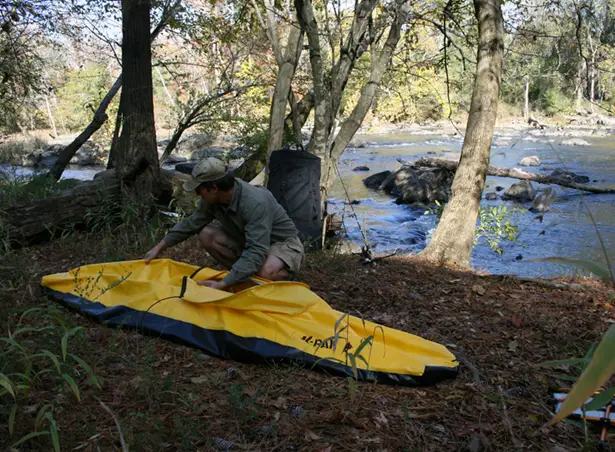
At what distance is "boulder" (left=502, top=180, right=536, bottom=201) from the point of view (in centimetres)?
1313

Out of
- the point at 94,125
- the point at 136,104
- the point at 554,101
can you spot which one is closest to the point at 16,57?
the point at 136,104

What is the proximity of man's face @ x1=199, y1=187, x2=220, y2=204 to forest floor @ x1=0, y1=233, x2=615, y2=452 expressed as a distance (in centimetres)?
102

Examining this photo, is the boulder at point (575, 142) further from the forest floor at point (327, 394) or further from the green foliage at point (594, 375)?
the green foliage at point (594, 375)

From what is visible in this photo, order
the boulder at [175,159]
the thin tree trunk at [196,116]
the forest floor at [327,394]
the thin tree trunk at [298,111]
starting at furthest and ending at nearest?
the boulder at [175,159]
the thin tree trunk at [196,116]
the thin tree trunk at [298,111]
the forest floor at [327,394]

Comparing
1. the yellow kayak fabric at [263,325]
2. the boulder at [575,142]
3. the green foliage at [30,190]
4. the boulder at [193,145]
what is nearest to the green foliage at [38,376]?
the yellow kayak fabric at [263,325]

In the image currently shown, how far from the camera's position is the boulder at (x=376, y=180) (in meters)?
15.9

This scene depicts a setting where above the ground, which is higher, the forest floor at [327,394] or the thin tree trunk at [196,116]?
the thin tree trunk at [196,116]

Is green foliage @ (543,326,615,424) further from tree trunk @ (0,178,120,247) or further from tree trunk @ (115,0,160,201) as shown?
tree trunk @ (115,0,160,201)

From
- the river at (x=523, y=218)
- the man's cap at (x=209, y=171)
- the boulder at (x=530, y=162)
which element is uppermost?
the man's cap at (x=209, y=171)

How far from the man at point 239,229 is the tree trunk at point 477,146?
2.60 meters

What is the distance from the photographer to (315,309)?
3117 mm

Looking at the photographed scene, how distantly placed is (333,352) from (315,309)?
1.22ft

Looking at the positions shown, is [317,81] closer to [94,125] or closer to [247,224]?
[247,224]

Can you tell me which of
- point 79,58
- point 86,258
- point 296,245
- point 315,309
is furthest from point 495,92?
point 79,58
